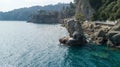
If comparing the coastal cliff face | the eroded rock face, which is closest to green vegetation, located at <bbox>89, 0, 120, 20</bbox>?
the coastal cliff face

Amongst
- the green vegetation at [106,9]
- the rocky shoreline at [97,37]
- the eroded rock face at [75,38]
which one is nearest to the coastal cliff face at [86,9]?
the green vegetation at [106,9]

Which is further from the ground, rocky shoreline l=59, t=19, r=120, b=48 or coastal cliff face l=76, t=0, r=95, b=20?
coastal cliff face l=76, t=0, r=95, b=20

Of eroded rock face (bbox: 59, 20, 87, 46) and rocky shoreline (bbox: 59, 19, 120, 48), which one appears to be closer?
rocky shoreline (bbox: 59, 19, 120, 48)

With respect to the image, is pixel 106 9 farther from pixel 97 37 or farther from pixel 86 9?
pixel 86 9

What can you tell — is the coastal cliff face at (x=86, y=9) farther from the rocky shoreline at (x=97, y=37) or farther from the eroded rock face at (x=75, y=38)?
the eroded rock face at (x=75, y=38)

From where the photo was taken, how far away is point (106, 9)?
372ft

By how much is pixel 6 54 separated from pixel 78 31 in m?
26.2

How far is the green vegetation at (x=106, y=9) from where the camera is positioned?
335 feet

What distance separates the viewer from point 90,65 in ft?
180

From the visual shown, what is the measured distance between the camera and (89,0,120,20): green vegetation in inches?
4023

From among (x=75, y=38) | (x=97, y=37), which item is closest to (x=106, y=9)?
(x=97, y=37)

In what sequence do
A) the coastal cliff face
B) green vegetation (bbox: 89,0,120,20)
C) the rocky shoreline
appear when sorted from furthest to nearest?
the coastal cliff face
green vegetation (bbox: 89,0,120,20)
the rocky shoreline

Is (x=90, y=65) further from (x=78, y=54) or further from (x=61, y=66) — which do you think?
(x=78, y=54)

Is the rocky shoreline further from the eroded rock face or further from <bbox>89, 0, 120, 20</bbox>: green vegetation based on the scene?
<bbox>89, 0, 120, 20</bbox>: green vegetation
